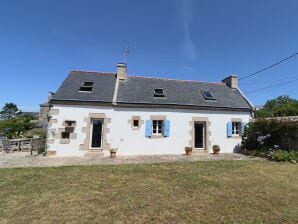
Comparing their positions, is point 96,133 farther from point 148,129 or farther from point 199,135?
point 199,135

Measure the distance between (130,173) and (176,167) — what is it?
200 cm

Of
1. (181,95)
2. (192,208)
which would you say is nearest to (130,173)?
(192,208)

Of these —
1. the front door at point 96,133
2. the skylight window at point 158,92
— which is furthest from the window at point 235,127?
the front door at point 96,133

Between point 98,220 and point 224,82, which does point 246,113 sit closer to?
point 224,82

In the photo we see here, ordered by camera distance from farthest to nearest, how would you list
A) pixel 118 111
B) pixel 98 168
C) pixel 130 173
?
1. pixel 118 111
2. pixel 98 168
3. pixel 130 173

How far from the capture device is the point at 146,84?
1352 cm

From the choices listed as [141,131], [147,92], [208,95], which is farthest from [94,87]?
[208,95]

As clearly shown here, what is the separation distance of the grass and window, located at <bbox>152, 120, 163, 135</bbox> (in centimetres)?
447

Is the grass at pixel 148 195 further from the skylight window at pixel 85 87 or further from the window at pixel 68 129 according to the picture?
the skylight window at pixel 85 87

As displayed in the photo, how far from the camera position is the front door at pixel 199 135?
12648mm

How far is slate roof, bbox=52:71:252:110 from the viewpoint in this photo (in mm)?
11547

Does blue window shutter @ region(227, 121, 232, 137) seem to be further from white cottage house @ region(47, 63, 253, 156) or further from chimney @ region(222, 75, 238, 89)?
chimney @ region(222, 75, 238, 89)

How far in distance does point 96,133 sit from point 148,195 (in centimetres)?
719

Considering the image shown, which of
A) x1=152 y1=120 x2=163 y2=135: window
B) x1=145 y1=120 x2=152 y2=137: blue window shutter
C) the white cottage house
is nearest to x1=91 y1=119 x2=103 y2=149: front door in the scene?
the white cottage house
